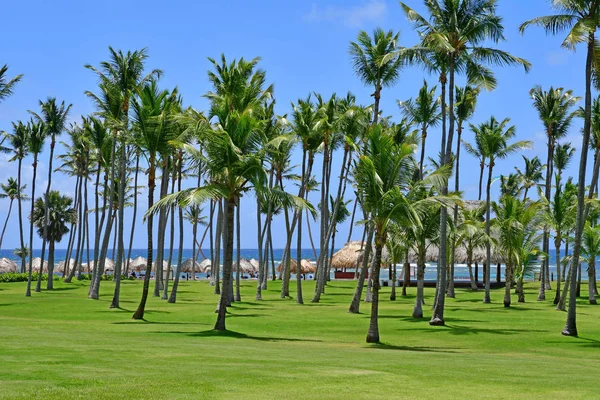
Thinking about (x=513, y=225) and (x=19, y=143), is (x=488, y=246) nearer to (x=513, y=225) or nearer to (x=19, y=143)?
(x=513, y=225)

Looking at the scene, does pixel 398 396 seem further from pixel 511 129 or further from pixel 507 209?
pixel 511 129

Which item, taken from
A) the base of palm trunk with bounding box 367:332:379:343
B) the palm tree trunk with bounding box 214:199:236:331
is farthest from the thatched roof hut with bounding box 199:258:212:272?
the base of palm trunk with bounding box 367:332:379:343

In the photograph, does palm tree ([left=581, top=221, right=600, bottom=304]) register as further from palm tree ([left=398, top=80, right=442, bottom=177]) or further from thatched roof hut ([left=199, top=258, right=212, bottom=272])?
thatched roof hut ([left=199, top=258, right=212, bottom=272])

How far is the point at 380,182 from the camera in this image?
23438mm

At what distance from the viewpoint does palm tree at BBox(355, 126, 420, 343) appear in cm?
2338

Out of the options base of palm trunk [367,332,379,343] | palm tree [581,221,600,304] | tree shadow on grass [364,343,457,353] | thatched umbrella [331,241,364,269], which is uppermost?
palm tree [581,221,600,304]

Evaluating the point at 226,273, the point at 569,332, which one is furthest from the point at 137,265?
the point at 569,332

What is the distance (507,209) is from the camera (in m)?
41.7

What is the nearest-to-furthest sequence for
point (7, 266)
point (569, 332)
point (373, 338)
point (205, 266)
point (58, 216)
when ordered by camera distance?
point (373, 338), point (569, 332), point (58, 216), point (205, 266), point (7, 266)

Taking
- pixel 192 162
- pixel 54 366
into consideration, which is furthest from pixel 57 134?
pixel 54 366

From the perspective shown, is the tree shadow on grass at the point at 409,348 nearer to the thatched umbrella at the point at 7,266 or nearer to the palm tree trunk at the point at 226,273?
the palm tree trunk at the point at 226,273

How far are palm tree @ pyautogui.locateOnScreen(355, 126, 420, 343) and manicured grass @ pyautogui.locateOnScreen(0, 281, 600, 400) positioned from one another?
3.12 m

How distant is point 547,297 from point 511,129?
36.9 ft

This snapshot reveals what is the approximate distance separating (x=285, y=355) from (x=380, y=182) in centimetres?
767
